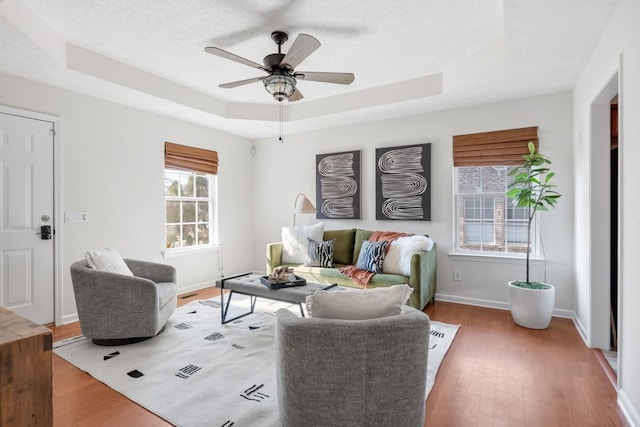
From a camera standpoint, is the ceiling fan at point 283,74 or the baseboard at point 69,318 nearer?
the ceiling fan at point 283,74

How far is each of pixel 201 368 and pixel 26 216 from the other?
2.35 m

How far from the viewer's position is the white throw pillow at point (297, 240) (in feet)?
15.0

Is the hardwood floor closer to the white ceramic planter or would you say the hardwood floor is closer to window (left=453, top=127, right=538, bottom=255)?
the white ceramic planter

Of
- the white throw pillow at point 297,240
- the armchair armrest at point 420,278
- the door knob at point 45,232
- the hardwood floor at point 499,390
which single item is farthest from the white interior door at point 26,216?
the armchair armrest at point 420,278

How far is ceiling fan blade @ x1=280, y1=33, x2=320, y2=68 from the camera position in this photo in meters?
2.20

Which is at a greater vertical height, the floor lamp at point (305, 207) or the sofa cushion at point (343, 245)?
the floor lamp at point (305, 207)

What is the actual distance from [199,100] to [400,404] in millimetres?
3959

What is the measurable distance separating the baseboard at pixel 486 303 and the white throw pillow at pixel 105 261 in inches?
141

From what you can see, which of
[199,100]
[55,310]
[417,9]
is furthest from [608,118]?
[55,310]

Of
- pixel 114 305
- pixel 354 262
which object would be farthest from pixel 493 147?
pixel 114 305

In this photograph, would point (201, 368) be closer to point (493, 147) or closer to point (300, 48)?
point (300, 48)

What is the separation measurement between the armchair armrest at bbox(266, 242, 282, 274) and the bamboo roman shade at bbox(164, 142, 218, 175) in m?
1.53

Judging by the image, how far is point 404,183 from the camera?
14.5 ft

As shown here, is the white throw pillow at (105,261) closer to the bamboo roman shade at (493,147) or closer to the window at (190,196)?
the window at (190,196)
